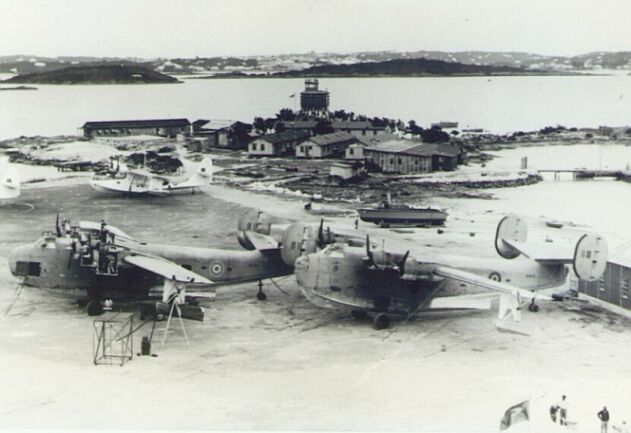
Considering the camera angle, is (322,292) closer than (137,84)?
Yes

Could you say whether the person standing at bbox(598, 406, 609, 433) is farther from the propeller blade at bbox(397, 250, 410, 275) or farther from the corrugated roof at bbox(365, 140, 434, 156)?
the corrugated roof at bbox(365, 140, 434, 156)

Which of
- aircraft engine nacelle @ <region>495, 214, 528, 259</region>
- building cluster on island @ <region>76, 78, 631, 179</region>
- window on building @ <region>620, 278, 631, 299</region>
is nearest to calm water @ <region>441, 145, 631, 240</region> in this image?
building cluster on island @ <region>76, 78, 631, 179</region>

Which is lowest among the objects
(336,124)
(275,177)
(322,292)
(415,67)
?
(322,292)

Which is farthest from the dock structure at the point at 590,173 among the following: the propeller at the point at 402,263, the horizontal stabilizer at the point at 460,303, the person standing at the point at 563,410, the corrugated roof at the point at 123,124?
the corrugated roof at the point at 123,124

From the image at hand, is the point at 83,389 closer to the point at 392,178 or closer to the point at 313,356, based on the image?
the point at 313,356

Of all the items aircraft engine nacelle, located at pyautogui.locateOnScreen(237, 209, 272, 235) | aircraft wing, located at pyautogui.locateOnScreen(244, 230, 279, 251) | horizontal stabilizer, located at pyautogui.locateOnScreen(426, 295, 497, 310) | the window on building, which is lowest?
horizontal stabilizer, located at pyautogui.locateOnScreen(426, 295, 497, 310)

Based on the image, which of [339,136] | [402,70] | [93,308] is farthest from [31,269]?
[402,70]

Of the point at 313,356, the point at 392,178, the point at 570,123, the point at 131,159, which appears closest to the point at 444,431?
the point at 313,356
